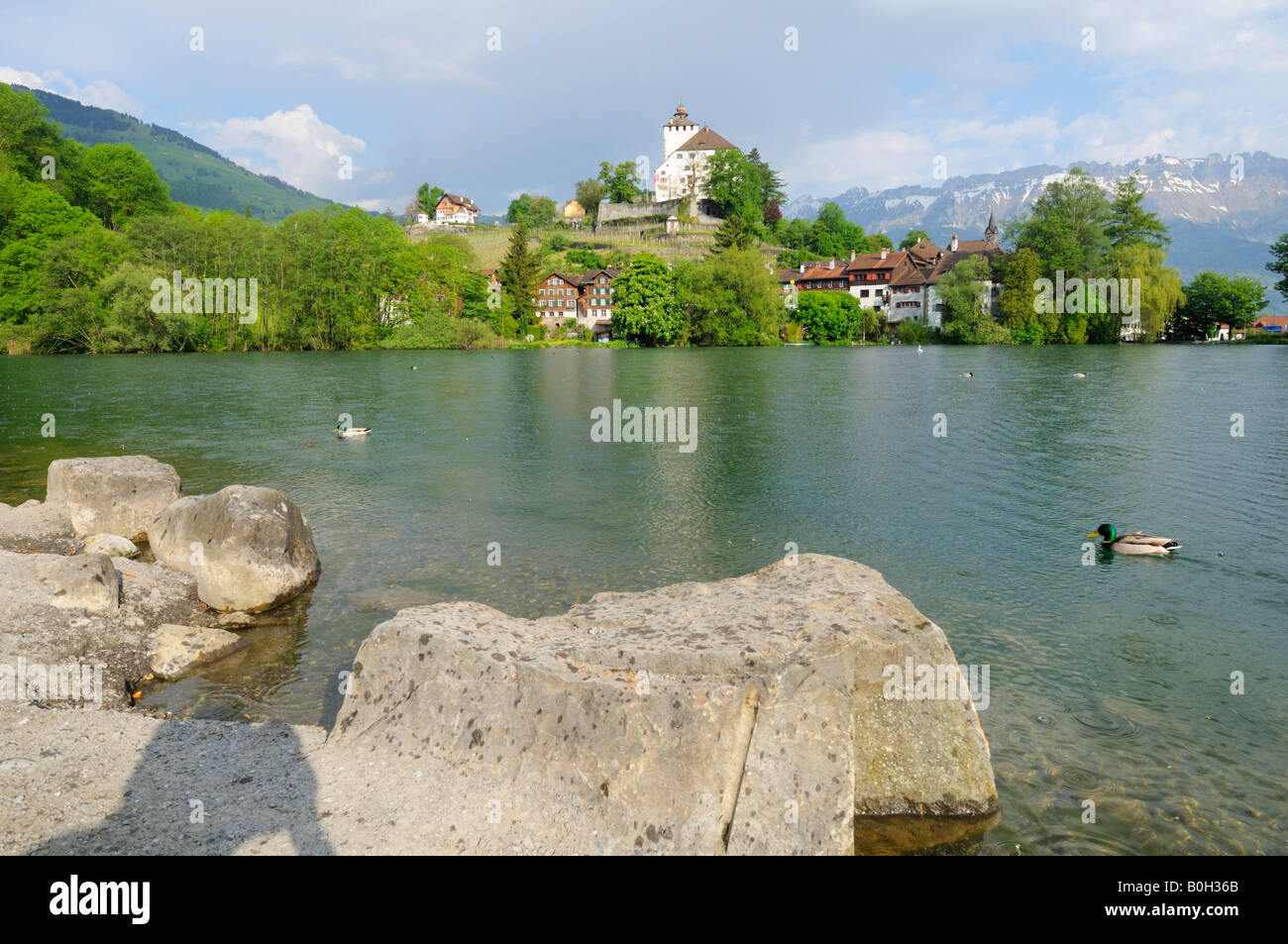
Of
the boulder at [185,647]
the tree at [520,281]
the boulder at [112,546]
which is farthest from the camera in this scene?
the tree at [520,281]

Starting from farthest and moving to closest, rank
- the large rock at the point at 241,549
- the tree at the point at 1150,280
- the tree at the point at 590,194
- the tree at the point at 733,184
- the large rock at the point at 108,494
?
the tree at the point at 590,194 < the tree at the point at 733,184 < the tree at the point at 1150,280 < the large rock at the point at 108,494 < the large rock at the point at 241,549

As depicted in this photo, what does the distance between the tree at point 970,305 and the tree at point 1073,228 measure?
769cm

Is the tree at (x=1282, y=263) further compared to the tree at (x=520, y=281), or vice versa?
the tree at (x=520, y=281)

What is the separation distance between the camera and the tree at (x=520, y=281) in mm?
114500

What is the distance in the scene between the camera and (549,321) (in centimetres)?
13112

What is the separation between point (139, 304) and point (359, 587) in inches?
3261

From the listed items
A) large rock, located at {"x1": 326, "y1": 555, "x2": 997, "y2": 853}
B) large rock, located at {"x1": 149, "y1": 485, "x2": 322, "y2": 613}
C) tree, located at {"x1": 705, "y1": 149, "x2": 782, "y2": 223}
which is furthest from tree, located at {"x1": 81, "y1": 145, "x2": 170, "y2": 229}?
large rock, located at {"x1": 326, "y1": 555, "x2": 997, "y2": 853}

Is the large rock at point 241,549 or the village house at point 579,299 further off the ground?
the village house at point 579,299

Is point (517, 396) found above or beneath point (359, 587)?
above

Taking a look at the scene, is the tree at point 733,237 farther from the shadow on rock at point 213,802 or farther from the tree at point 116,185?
the shadow on rock at point 213,802

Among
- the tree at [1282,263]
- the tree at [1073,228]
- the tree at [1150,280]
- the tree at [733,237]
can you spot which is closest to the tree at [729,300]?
the tree at [733,237]

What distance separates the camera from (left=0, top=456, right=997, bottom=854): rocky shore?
6031 millimetres
